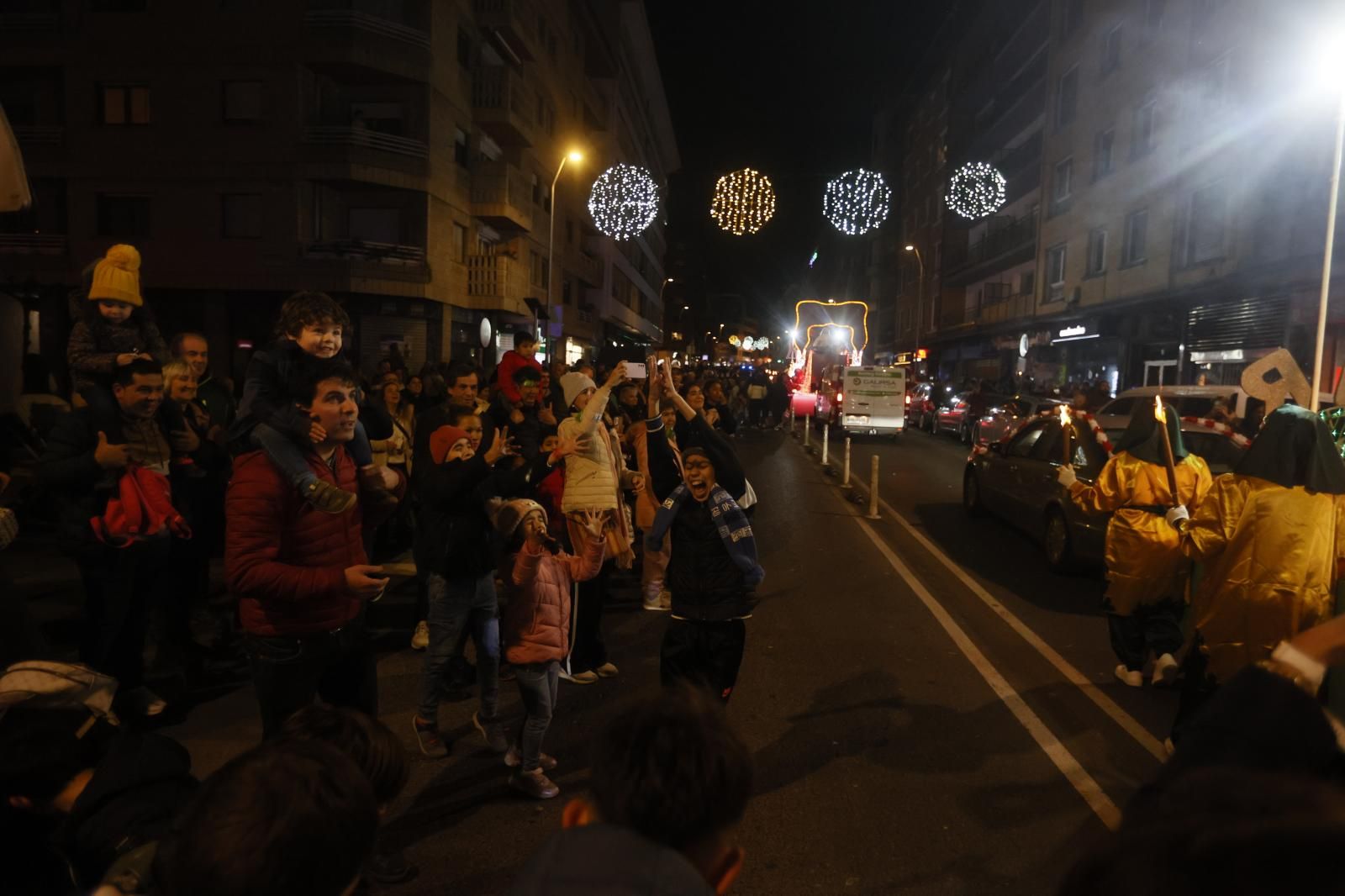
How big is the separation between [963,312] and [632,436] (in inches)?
1715

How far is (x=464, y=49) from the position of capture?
89.9 feet

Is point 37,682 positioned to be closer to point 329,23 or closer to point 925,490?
point 925,490

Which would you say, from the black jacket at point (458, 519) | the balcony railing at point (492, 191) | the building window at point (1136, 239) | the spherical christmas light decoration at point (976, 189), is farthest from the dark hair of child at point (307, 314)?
the building window at point (1136, 239)

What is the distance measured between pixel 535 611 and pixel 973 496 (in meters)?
9.92

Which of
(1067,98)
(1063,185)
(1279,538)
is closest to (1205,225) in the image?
(1063,185)

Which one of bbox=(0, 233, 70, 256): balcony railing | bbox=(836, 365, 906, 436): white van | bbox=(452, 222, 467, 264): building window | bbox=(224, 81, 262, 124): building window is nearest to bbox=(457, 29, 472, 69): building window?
bbox=(452, 222, 467, 264): building window

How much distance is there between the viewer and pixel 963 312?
4841 centimetres

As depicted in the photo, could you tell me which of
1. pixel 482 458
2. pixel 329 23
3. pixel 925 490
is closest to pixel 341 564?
pixel 482 458

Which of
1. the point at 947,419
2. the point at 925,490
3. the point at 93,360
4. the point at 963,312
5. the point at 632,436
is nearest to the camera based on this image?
the point at 93,360

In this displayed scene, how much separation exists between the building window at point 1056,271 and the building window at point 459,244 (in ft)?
67.5

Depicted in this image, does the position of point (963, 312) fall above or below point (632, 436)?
above

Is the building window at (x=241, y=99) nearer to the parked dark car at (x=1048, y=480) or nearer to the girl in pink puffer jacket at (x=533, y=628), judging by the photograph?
the parked dark car at (x=1048, y=480)

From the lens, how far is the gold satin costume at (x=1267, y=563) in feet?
14.1

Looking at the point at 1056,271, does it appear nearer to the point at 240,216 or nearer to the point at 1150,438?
the point at 240,216
